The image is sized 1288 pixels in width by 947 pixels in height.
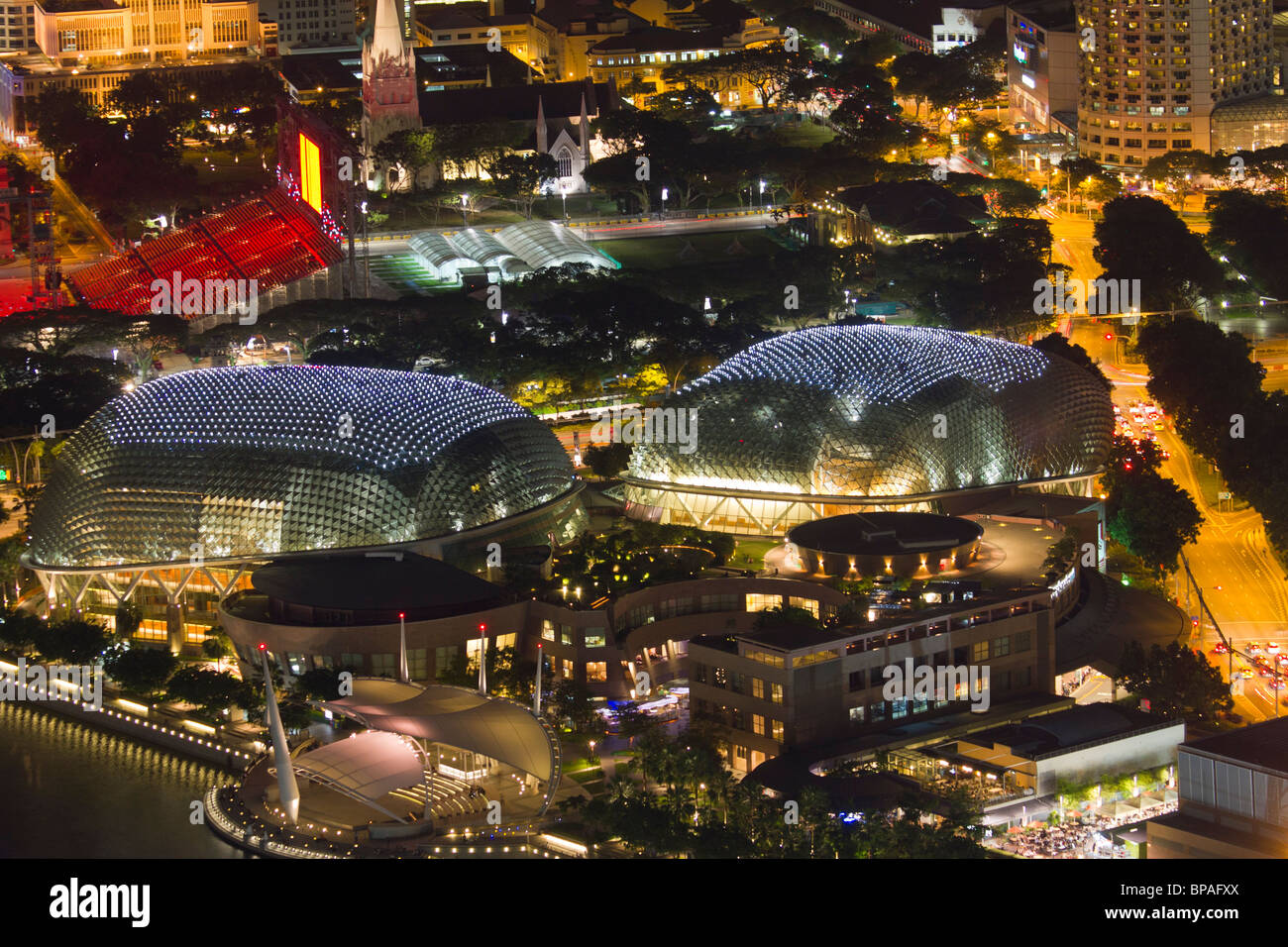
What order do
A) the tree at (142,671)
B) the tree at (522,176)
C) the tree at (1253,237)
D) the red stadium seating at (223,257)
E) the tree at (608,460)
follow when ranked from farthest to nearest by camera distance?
the tree at (522,176) < the tree at (1253,237) < the red stadium seating at (223,257) < the tree at (608,460) < the tree at (142,671)

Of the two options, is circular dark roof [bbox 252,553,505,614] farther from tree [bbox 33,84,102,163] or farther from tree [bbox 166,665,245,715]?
tree [bbox 33,84,102,163]

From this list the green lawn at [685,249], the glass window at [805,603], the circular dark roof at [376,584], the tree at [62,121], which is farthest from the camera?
the tree at [62,121]

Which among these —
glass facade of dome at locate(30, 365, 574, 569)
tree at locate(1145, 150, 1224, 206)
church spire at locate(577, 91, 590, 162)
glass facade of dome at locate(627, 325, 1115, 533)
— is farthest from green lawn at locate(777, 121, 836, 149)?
glass facade of dome at locate(30, 365, 574, 569)

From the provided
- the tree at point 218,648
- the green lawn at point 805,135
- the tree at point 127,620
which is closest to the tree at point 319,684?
the tree at point 218,648

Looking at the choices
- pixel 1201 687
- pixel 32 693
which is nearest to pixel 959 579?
pixel 1201 687

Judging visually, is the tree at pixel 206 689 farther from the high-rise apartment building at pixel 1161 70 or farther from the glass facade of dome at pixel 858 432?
the high-rise apartment building at pixel 1161 70

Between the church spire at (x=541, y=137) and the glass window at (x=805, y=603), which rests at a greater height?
the church spire at (x=541, y=137)

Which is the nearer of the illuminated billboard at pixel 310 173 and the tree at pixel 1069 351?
the tree at pixel 1069 351
